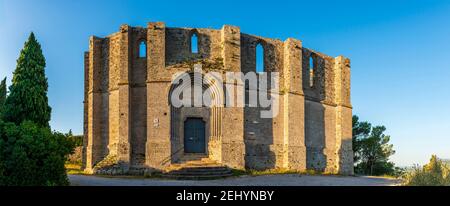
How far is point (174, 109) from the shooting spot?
17.3 metres

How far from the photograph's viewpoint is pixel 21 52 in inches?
538

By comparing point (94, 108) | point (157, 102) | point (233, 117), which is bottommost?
point (233, 117)

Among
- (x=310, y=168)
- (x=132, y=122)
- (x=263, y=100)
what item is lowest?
(x=310, y=168)

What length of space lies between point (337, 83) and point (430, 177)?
13.4 meters

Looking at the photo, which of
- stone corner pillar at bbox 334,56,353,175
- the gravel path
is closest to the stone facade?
stone corner pillar at bbox 334,56,353,175

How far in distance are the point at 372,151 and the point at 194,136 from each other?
1610cm

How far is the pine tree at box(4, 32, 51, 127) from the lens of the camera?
1279cm

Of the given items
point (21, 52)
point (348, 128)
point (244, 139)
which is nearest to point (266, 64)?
point (244, 139)

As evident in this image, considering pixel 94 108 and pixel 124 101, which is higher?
pixel 124 101

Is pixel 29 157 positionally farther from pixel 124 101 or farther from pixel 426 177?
pixel 426 177

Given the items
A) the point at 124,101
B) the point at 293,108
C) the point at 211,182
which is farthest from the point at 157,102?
the point at 293,108

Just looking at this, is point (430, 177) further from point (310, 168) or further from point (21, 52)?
point (21, 52)

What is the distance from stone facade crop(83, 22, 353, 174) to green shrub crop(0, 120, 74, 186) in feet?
24.3

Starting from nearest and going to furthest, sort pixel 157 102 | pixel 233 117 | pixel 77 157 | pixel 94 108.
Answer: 1. pixel 157 102
2. pixel 233 117
3. pixel 94 108
4. pixel 77 157
